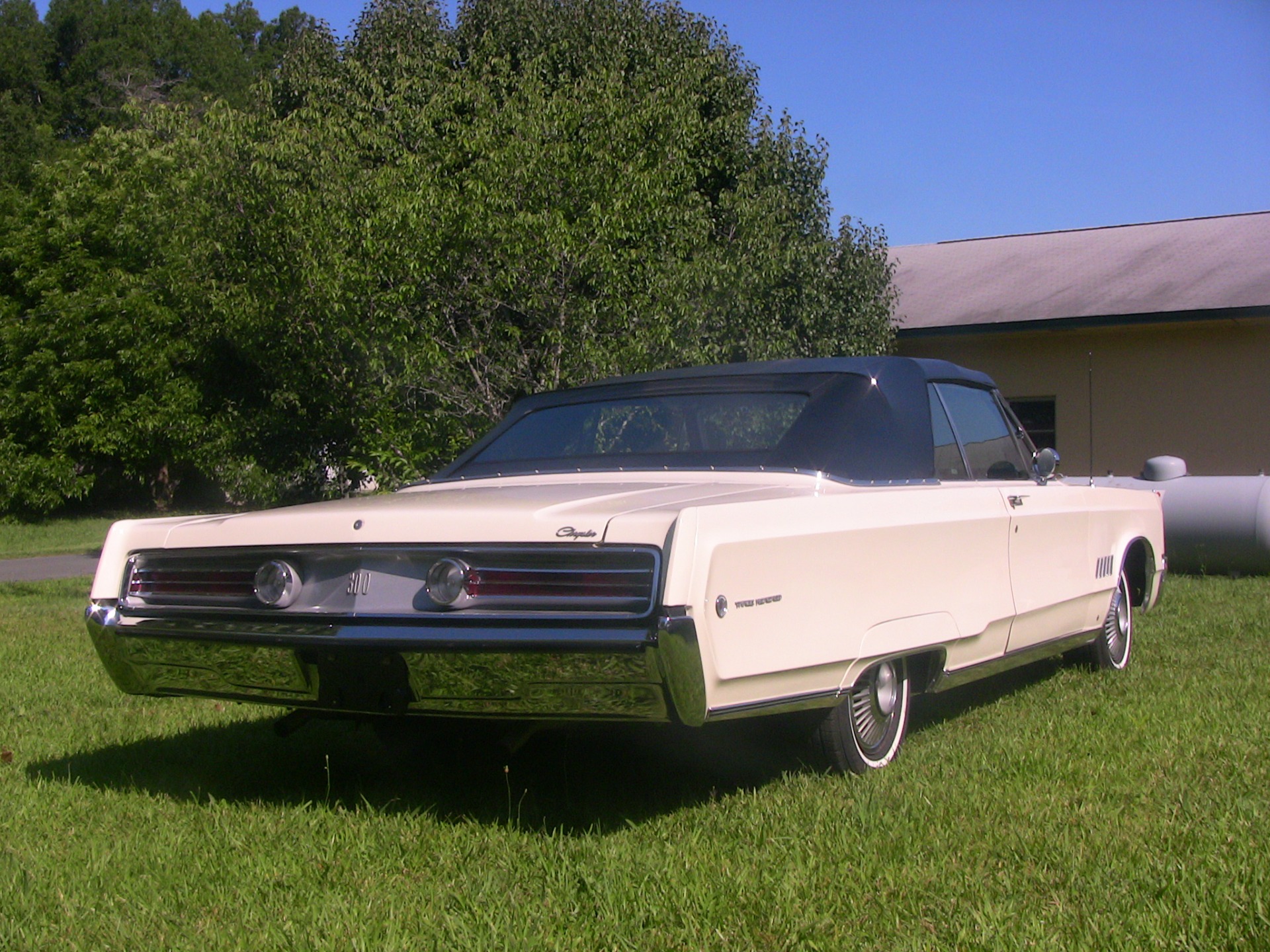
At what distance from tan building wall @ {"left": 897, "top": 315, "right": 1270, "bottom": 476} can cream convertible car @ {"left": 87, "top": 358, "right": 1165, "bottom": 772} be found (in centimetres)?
1239

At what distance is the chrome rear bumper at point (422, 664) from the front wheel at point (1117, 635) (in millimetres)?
3688

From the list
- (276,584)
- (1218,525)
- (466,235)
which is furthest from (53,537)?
(276,584)

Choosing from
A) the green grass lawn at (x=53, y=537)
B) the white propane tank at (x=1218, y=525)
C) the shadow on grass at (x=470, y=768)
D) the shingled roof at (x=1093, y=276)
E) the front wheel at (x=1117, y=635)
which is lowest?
the green grass lawn at (x=53, y=537)

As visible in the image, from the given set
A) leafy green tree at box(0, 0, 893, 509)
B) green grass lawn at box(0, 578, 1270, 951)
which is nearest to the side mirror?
green grass lawn at box(0, 578, 1270, 951)

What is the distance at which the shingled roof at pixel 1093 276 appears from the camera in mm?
16625

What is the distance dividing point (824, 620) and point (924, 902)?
911mm

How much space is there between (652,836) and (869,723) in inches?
39.8

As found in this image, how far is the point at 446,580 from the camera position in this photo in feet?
12.0

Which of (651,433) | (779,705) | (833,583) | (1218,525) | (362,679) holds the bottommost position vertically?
(1218,525)

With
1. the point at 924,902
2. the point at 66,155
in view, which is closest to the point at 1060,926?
the point at 924,902

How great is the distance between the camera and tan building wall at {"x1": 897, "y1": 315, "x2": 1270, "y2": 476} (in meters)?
16.5

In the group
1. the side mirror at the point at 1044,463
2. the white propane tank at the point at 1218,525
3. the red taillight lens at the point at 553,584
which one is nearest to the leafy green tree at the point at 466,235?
the side mirror at the point at 1044,463

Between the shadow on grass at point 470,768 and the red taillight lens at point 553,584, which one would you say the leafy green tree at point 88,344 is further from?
the red taillight lens at point 553,584

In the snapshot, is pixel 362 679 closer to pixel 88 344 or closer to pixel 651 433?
pixel 651 433
